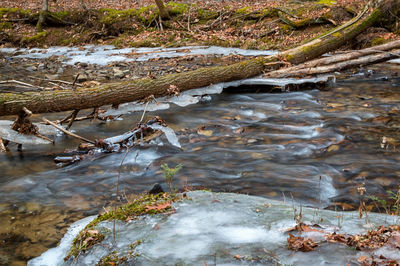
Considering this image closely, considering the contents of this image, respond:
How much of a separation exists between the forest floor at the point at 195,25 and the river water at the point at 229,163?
7.08 m

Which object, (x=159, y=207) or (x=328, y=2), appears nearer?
(x=159, y=207)

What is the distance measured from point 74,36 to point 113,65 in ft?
23.6

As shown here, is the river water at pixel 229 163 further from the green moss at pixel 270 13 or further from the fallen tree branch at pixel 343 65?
the green moss at pixel 270 13

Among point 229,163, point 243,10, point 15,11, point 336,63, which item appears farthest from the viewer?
point 15,11

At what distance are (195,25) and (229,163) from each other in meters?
14.2

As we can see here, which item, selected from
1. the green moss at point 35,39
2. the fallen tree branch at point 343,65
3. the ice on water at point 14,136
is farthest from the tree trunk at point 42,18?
the ice on water at point 14,136

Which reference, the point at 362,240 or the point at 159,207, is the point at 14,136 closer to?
the point at 159,207

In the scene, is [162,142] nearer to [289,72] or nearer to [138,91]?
[138,91]

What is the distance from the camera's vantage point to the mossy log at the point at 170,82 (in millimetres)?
5955

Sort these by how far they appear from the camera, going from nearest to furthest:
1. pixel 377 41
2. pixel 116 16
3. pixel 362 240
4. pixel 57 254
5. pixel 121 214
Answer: pixel 362 240 < pixel 57 254 < pixel 121 214 < pixel 377 41 < pixel 116 16

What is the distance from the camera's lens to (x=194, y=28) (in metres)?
18.0

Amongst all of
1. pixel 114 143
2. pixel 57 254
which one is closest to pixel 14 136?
pixel 114 143

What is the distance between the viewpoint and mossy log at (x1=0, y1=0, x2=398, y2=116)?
5.96 metres

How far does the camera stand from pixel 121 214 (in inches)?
130
